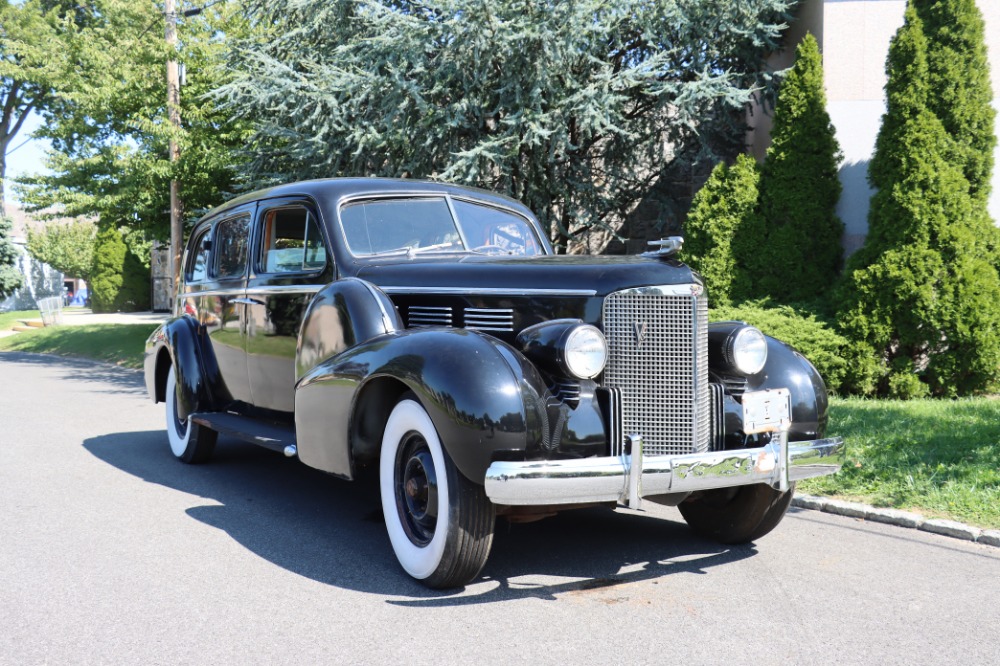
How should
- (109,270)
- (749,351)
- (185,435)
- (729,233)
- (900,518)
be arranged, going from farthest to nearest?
(109,270) < (729,233) < (185,435) < (900,518) < (749,351)

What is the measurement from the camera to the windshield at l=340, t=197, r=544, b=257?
534cm

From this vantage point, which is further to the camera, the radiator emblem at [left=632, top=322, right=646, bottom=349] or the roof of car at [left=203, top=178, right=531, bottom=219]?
the roof of car at [left=203, top=178, right=531, bottom=219]

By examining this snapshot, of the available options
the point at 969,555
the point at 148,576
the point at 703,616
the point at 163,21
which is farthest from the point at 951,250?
the point at 163,21

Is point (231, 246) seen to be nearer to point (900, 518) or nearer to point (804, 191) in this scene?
point (900, 518)

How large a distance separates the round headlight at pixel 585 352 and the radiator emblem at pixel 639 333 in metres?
0.19

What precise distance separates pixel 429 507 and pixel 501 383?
2.33 ft

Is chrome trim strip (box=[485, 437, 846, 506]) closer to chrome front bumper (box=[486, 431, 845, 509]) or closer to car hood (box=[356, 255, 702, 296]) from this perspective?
chrome front bumper (box=[486, 431, 845, 509])

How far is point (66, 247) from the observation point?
4841 centimetres

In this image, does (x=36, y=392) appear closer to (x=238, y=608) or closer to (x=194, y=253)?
(x=194, y=253)

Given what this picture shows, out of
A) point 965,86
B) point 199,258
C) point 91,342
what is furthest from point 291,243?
point 91,342

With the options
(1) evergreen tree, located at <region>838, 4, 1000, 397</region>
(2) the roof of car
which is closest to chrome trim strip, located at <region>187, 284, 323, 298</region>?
(2) the roof of car

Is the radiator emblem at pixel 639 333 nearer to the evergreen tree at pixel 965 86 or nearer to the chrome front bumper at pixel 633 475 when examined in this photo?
the chrome front bumper at pixel 633 475

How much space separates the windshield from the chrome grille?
5.37ft

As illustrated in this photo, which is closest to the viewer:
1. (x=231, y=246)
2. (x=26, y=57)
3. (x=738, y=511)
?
(x=738, y=511)
